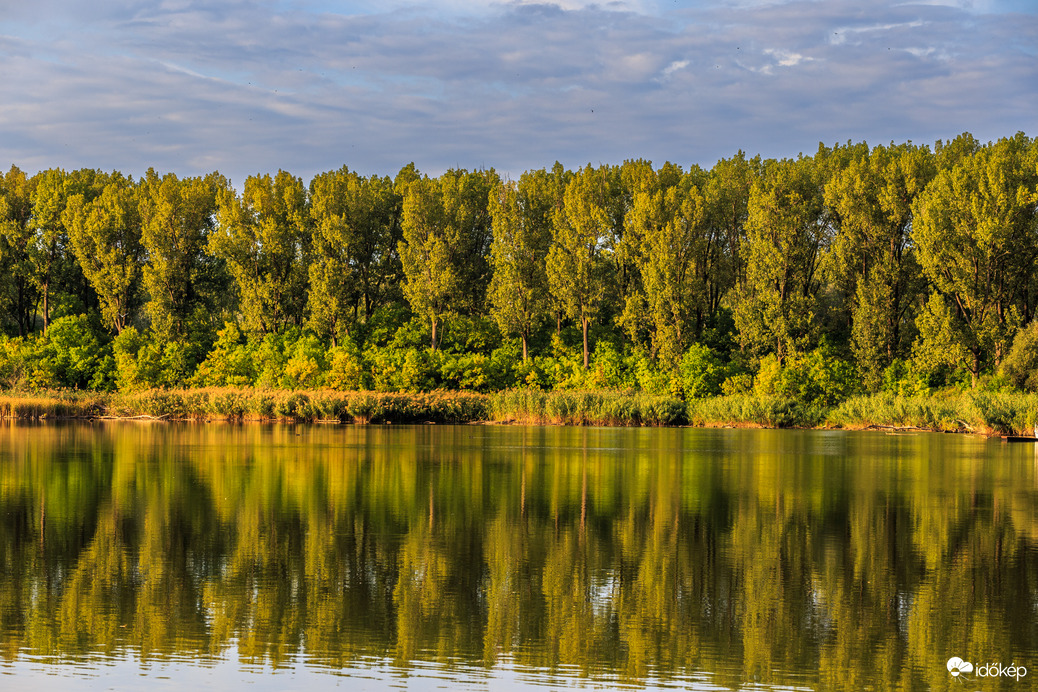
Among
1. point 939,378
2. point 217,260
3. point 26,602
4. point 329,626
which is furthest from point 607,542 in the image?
point 217,260

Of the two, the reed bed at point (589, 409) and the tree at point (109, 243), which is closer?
the reed bed at point (589, 409)

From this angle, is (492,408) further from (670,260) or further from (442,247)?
(442,247)

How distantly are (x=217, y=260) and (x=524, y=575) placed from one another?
234 ft

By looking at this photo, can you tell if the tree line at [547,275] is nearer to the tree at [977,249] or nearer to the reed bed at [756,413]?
the tree at [977,249]

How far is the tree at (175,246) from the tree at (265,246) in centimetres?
233

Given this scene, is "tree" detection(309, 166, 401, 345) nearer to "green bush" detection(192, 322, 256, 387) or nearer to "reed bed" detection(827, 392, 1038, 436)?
"green bush" detection(192, 322, 256, 387)

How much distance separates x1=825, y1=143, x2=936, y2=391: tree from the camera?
63938mm

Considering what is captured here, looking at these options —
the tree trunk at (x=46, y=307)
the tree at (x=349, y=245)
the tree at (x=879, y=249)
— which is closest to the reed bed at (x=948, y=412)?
the tree at (x=879, y=249)

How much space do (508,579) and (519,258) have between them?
59421mm

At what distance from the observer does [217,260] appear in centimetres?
8006

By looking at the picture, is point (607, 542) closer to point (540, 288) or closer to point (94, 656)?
point (94, 656)

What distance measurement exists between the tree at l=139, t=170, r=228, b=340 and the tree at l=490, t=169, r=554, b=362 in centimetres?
2156

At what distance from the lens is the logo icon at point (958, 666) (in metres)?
9.52

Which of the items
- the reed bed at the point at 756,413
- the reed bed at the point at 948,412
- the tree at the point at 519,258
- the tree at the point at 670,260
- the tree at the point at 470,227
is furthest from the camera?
the tree at the point at 470,227
